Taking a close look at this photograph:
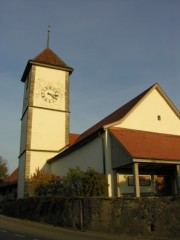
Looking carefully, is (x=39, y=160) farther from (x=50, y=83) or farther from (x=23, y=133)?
(x=50, y=83)

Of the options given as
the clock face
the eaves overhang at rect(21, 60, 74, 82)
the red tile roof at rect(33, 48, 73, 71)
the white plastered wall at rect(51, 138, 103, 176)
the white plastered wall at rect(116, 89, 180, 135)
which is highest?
the red tile roof at rect(33, 48, 73, 71)

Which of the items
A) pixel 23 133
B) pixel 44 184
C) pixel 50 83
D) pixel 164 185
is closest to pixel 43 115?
pixel 23 133

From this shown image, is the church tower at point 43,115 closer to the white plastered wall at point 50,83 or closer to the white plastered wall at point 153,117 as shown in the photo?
the white plastered wall at point 50,83

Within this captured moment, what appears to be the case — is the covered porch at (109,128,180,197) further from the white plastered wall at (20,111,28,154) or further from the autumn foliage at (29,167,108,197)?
the white plastered wall at (20,111,28,154)

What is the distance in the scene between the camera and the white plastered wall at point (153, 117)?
21328 mm

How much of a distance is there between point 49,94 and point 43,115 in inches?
97.7

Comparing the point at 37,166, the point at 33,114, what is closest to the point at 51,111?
the point at 33,114

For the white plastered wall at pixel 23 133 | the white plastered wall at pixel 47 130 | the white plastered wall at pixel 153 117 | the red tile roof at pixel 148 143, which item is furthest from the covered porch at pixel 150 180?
the white plastered wall at pixel 23 133

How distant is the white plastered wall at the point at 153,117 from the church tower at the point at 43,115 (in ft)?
35.5

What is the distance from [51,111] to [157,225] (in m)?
20.1

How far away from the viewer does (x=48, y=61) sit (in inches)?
1275

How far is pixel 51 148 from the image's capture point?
1155 inches

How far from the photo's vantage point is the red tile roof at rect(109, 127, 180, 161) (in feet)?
56.4

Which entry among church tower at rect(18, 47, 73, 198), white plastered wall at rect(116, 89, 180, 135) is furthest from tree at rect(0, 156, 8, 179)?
white plastered wall at rect(116, 89, 180, 135)
